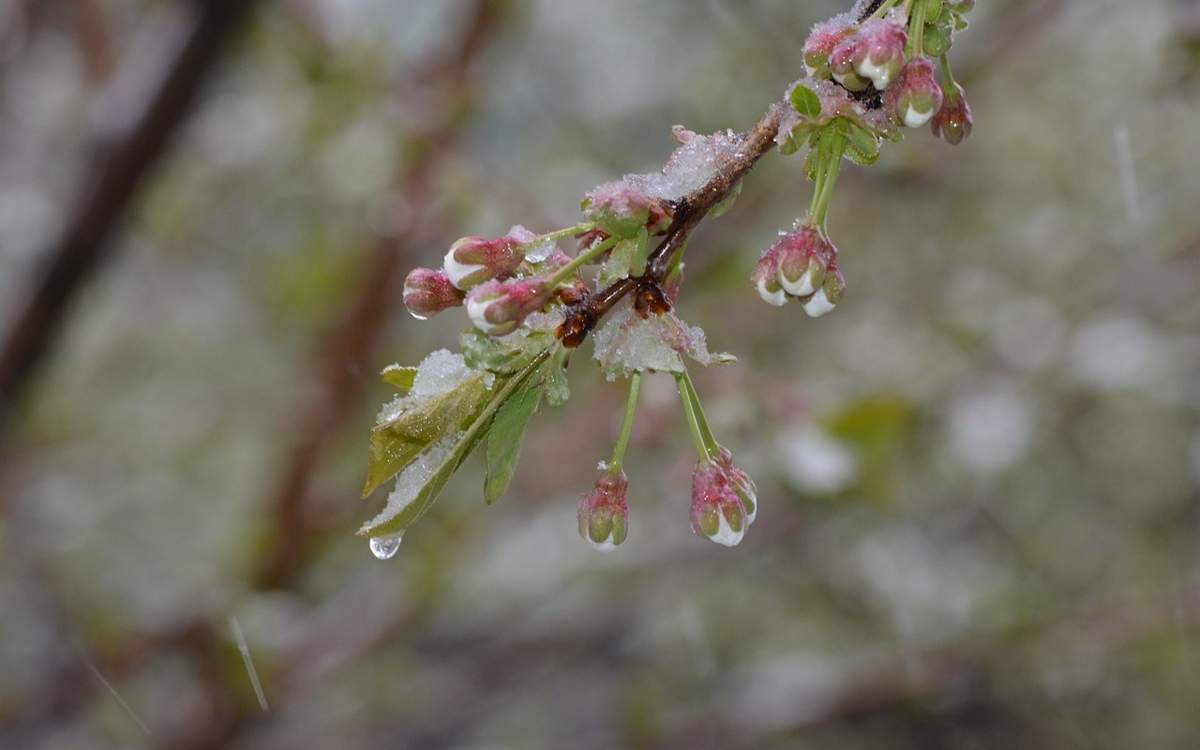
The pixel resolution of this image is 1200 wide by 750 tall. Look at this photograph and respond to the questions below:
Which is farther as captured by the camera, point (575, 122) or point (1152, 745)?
point (1152, 745)

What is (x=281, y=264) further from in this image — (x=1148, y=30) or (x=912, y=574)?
(x=1148, y=30)

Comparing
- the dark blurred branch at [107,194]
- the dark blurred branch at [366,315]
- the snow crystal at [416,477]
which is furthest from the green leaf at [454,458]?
the dark blurred branch at [366,315]

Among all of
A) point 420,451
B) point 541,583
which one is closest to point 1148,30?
point 541,583

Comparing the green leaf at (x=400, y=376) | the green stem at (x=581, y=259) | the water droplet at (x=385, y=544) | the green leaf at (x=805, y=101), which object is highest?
the green leaf at (x=805, y=101)

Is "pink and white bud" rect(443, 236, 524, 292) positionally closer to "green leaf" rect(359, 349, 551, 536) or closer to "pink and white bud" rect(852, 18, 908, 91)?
"green leaf" rect(359, 349, 551, 536)

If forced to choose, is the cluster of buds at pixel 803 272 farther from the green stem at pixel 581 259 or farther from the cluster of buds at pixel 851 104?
the green stem at pixel 581 259
